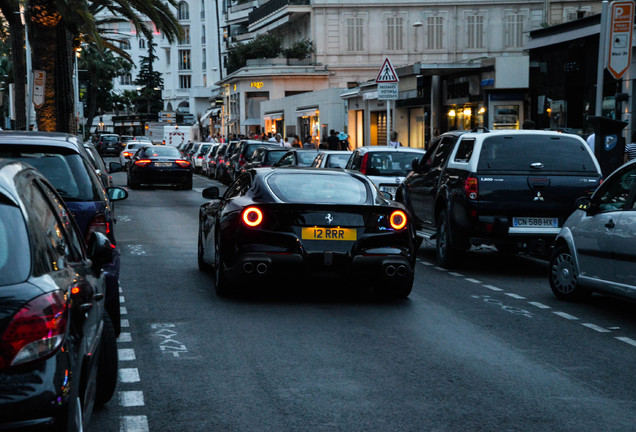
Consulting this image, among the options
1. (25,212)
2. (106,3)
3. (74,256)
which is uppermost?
(106,3)

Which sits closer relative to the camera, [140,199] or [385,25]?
[140,199]

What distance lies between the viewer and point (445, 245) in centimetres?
→ 1344

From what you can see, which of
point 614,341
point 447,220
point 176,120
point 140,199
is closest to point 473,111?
point 140,199

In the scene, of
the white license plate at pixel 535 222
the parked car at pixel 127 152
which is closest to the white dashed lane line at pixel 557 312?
the white license plate at pixel 535 222

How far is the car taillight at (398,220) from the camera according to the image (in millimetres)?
10062

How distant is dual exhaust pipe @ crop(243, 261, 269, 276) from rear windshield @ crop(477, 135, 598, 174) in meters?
4.09

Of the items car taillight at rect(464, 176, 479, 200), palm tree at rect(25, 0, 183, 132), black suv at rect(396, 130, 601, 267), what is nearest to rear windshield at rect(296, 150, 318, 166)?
palm tree at rect(25, 0, 183, 132)

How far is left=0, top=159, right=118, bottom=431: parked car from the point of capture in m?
3.51

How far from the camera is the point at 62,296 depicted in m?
3.78

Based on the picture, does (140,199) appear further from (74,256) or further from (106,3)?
(74,256)

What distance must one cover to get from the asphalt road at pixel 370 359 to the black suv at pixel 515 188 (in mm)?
796

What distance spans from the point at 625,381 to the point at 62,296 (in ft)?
14.2

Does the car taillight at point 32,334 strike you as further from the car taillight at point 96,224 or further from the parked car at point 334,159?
the parked car at point 334,159

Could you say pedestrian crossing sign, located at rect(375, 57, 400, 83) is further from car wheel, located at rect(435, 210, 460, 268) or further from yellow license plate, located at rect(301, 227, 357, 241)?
yellow license plate, located at rect(301, 227, 357, 241)
